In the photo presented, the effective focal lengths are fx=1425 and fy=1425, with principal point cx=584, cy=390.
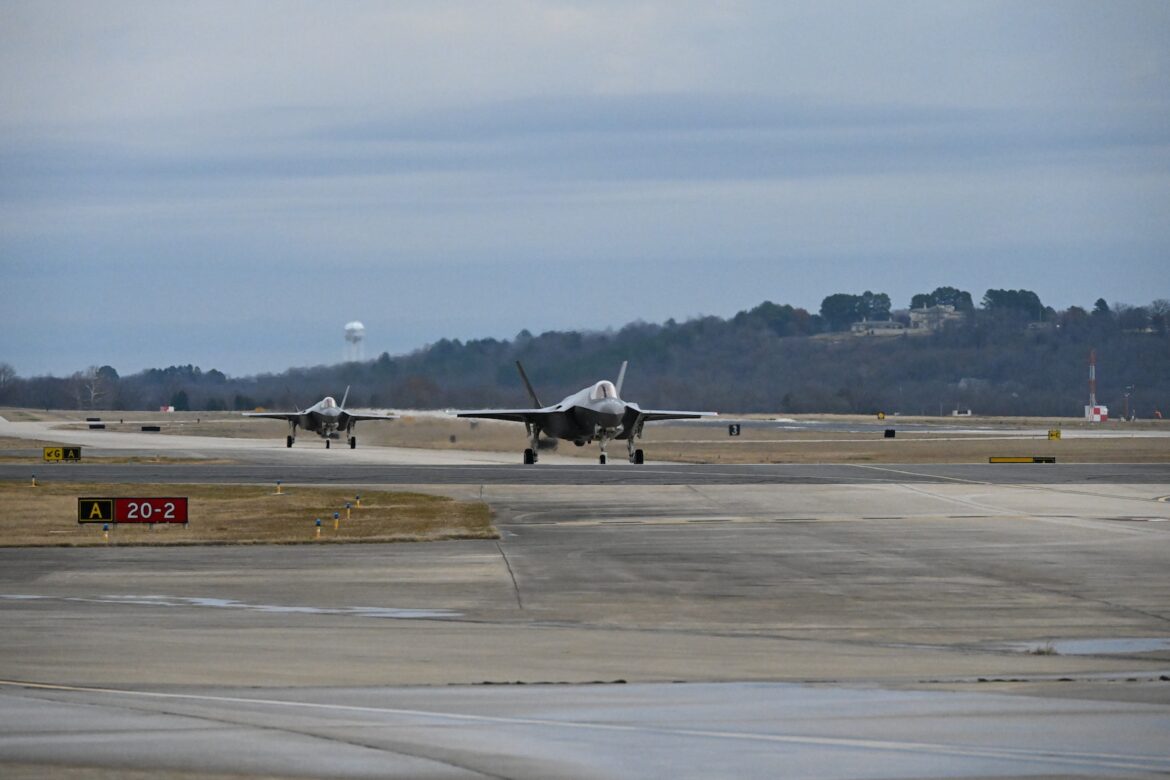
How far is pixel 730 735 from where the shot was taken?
32.8 feet

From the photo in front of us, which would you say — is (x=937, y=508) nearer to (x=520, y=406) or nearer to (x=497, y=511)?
(x=497, y=511)

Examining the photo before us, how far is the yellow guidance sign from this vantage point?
188 feet

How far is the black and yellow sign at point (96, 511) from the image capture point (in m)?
29.4

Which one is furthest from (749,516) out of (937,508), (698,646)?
(698,646)

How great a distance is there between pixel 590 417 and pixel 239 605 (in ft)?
123

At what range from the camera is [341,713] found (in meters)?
10.8

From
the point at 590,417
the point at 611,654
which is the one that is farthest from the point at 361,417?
the point at 611,654

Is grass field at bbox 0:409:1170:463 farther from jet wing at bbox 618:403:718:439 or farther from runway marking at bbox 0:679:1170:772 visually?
runway marking at bbox 0:679:1170:772

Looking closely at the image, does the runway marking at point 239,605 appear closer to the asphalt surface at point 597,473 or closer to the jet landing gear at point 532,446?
the asphalt surface at point 597,473

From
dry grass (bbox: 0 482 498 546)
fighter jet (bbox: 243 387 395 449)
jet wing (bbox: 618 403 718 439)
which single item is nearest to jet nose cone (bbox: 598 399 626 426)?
jet wing (bbox: 618 403 718 439)

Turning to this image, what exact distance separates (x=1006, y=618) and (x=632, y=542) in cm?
1050

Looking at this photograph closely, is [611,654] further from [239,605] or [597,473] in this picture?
[597,473]

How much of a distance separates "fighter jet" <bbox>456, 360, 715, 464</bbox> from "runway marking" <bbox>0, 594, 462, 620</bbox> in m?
35.3

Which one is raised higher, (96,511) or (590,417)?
(590,417)
